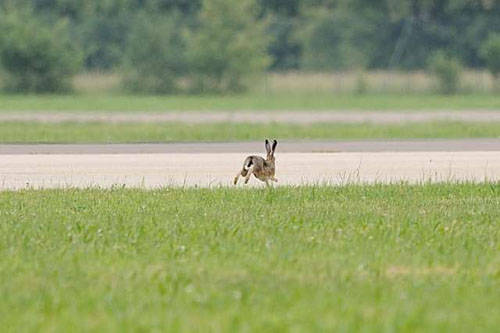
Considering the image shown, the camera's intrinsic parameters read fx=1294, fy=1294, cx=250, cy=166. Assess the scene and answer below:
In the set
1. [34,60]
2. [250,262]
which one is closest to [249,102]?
[34,60]

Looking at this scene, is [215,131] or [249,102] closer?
[215,131]

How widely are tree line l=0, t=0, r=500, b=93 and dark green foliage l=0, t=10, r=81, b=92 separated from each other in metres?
0.05

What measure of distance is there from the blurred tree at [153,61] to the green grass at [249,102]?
2629 millimetres

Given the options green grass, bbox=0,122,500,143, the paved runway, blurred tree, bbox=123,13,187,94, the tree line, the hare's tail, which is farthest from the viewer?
blurred tree, bbox=123,13,187,94

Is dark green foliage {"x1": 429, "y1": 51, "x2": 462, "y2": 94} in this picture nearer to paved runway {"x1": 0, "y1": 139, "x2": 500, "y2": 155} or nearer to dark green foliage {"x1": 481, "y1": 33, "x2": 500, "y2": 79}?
dark green foliage {"x1": 481, "y1": 33, "x2": 500, "y2": 79}

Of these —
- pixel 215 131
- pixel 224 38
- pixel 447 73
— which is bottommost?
pixel 215 131

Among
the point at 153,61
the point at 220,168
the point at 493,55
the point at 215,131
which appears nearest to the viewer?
the point at 220,168

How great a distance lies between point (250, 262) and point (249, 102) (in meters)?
44.4

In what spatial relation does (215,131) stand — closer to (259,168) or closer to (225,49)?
(259,168)

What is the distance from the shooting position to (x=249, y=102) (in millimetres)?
55188

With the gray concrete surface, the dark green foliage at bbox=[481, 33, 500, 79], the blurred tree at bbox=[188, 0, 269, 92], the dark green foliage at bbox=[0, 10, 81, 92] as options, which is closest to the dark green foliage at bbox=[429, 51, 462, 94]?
the dark green foliage at bbox=[481, 33, 500, 79]

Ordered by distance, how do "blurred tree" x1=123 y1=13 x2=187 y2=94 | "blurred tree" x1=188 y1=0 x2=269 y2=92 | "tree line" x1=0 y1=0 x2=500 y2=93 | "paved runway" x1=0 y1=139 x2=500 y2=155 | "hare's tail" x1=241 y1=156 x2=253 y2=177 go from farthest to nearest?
"blurred tree" x1=123 y1=13 x2=187 y2=94
"blurred tree" x1=188 y1=0 x2=269 y2=92
"tree line" x1=0 y1=0 x2=500 y2=93
"paved runway" x1=0 y1=139 x2=500 y2=155
"hare's tail" x1=241 y1=156 x2=253 y2=177

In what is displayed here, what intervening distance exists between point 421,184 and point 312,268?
26.4ft

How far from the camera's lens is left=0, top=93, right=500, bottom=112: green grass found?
163 feet
